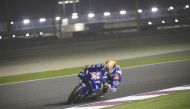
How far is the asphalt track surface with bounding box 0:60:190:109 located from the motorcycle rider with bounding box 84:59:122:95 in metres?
0.48

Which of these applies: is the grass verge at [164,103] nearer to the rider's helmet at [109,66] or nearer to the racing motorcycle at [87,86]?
the racing motorcycle at [87,86]

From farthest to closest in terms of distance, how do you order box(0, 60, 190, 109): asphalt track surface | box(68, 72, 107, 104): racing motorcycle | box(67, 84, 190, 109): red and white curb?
box(0, 60, 190, 109): asphalt track surface < box(68, 72, 107, 104): racing motorcycle < box(67, 84, 190, 109): red and white curb

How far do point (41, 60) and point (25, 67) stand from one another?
6.03 ft

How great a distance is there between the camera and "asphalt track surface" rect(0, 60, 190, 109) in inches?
412

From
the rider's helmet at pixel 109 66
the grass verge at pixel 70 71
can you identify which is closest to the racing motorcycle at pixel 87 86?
the rider's helmet at pixel 109 66

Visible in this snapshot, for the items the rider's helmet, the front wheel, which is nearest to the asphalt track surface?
the front wheel

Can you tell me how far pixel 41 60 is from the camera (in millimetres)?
19719

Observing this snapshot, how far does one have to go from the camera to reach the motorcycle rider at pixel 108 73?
32.6 feet

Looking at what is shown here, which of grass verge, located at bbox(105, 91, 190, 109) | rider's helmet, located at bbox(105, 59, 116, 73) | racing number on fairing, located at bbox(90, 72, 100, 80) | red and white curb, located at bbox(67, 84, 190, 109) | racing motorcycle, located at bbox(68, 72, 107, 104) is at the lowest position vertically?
red and white curb, located at bbox(67, 84, 190, 109)

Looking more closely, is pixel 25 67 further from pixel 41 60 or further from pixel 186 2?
pixel 186 2

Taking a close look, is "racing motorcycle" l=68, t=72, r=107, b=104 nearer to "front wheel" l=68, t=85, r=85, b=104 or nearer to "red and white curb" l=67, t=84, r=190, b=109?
"front wheel" l=68, t=85, r=85, b=104

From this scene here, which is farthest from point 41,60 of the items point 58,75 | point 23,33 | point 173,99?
point 23,33

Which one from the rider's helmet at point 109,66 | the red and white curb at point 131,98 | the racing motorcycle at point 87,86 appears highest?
the rider's helmet at point 109,66

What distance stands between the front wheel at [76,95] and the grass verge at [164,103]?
3.48 feet
